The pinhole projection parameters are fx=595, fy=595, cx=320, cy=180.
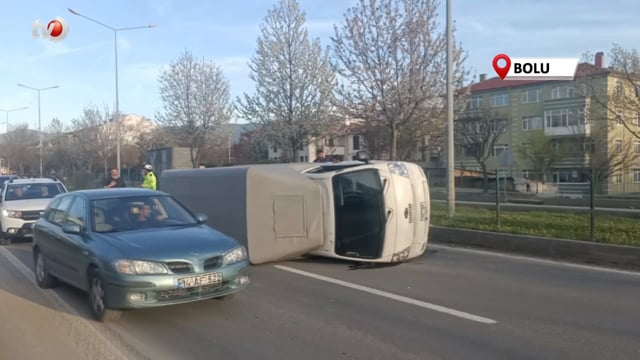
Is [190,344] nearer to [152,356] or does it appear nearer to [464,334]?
[152,356]

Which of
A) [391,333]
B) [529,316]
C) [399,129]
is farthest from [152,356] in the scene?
[399,129]

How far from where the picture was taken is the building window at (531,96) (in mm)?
64250

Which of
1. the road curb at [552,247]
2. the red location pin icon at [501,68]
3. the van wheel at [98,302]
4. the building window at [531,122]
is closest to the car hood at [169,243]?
the van wheel at [98,302]

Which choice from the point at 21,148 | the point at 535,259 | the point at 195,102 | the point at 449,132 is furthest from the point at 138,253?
the point at 21,148

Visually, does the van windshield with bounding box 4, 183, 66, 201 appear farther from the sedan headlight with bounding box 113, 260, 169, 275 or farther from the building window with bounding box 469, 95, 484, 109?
the building window with bounding box 469, 95, 484, 109

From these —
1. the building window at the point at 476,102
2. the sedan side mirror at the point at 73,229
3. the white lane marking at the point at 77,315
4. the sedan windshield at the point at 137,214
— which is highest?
the building window at the point at 476,102

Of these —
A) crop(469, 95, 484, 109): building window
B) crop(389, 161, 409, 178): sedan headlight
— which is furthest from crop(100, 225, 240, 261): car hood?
crop(469, 95, 484, 109): building window

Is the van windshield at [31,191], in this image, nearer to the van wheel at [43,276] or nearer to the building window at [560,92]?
the van wheel at [43,276]

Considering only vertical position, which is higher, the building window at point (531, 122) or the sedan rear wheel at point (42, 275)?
the building window at point (531, 122)

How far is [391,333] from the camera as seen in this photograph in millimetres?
5953

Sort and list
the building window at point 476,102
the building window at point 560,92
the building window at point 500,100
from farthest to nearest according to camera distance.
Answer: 1. the building window at point 500,100
2. the building window at point 560,92
3. the building window at point 476,102

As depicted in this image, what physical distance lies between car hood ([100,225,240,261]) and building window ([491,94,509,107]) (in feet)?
211

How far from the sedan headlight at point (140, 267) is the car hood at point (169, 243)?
0.17 feet

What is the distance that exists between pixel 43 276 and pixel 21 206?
20.4 ft
